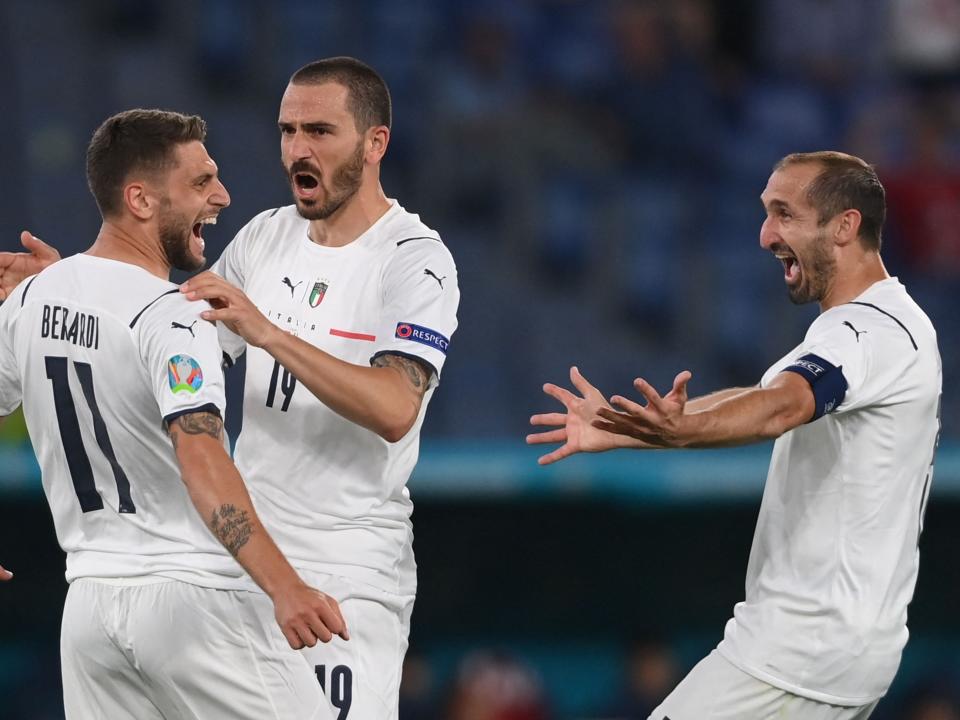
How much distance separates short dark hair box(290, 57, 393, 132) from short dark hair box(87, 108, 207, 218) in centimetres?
56

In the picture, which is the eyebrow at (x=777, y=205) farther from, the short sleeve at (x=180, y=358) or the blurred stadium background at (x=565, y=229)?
the blurred stadium background at (x=565, y=229)

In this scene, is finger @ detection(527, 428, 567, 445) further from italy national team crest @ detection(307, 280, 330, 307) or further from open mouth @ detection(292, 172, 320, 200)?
open mouth @ detection(292, 172, 320, 200)

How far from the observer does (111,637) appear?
4.32 meters

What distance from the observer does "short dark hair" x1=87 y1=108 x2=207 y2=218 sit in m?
4.61

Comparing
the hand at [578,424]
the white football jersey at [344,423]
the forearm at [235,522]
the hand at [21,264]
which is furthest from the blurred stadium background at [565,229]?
the forearm at [235,522]

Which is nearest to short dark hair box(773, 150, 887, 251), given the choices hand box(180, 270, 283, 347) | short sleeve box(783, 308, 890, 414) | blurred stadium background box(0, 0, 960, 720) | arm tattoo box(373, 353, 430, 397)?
short sleeve box(783, 308, 890, 414)

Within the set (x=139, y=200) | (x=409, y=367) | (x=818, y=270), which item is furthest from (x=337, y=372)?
(x=818, y=270)

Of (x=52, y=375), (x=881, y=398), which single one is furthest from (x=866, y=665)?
(x=52, y=375)

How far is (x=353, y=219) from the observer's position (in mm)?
5203

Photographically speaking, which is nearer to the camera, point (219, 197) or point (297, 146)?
point (219, 197)

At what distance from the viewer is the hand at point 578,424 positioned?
15.1 ft

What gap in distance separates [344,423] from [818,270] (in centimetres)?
153

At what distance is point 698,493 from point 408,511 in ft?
17.2

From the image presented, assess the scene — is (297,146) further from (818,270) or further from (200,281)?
(818,270)
